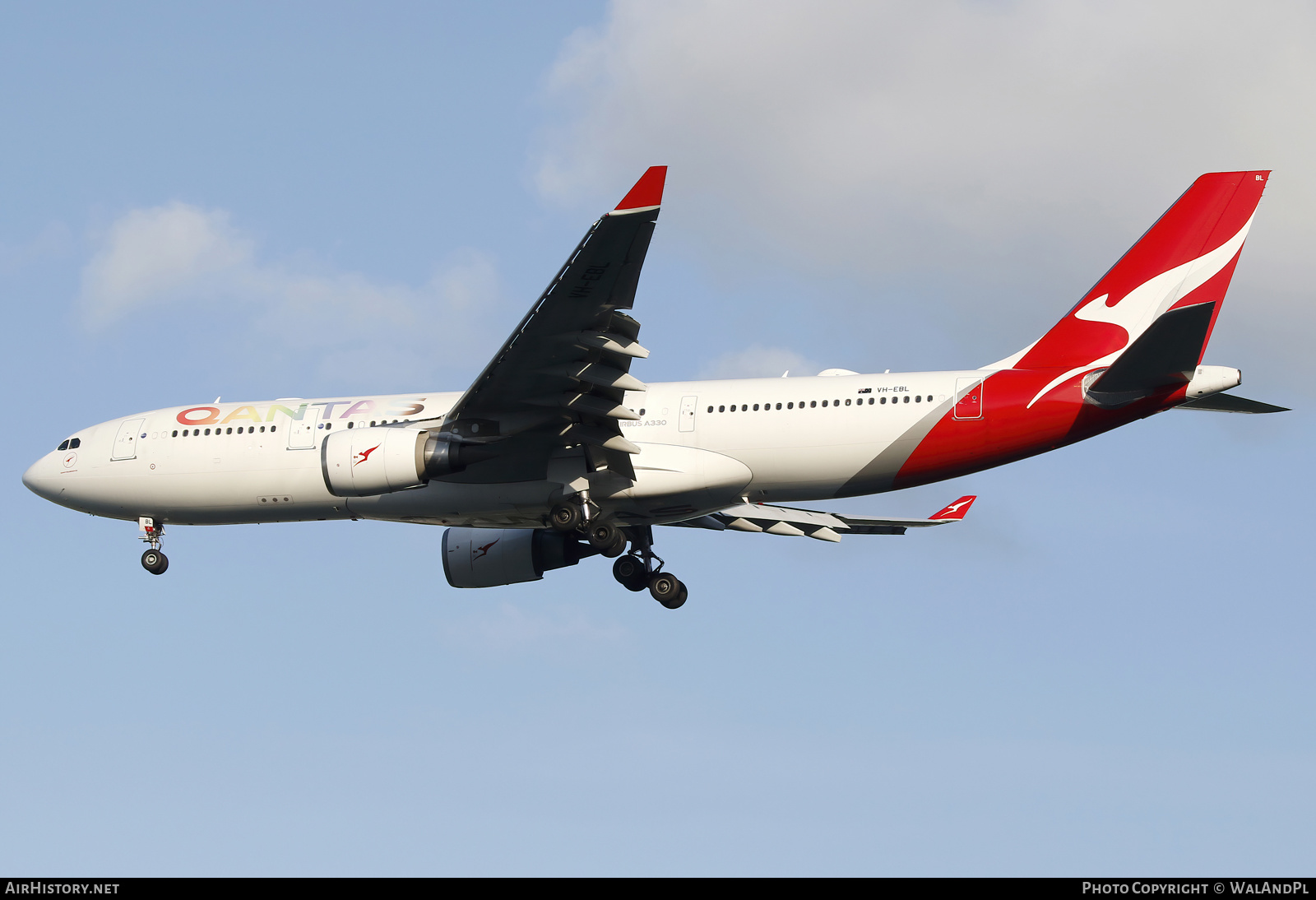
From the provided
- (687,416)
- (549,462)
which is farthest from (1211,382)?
(549,462)

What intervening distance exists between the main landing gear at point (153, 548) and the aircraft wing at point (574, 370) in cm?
720

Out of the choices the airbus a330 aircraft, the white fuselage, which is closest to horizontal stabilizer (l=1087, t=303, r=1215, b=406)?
the airbus a330 aircraft

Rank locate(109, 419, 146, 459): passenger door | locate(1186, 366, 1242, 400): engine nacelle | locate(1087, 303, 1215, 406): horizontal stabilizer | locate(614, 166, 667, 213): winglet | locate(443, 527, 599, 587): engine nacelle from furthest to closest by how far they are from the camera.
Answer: locate(443, 527, 599, 587): engine nacelle < locate(109, 419, 146, 459): passenger door < locate(1186, 366, 1242, 400): engine nacelle < locate(1087, 303, 1215, 406): horizontal stabilizer < locate(614, 166, 667, 213): winglet

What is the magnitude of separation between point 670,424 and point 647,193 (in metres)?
6.76

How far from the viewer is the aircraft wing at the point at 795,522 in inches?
1195

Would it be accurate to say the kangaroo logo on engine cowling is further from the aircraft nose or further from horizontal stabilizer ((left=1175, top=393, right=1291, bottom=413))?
horizontal stabilizer ((left=1175, top=393, right=1291, bottom=413))

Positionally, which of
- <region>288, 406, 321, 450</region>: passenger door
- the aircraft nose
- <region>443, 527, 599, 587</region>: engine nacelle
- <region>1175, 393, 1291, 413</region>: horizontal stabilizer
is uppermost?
the aircraft nose

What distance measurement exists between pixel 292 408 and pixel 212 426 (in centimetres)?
170

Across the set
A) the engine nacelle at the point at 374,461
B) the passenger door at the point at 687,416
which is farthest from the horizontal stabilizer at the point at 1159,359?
the engine nacelle at the point at 374,461

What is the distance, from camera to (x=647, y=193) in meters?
19.1

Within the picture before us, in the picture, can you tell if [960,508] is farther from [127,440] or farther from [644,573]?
[127,440]

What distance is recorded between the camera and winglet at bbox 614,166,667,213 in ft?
62.5

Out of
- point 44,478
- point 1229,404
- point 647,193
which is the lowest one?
point 1229,404

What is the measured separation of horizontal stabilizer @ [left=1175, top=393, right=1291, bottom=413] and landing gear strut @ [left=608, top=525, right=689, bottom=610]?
10732 millimetres
